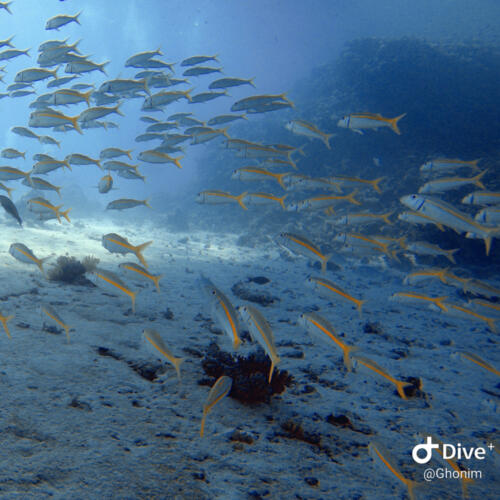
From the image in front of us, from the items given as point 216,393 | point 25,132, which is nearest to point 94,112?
point 25,132

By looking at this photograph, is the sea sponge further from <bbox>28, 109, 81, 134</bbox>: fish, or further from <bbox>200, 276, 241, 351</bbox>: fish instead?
<bbox>28, 109, 81, 134</bbox>: fish

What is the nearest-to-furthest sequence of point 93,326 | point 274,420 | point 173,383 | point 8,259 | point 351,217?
point 274,420, point 173,383, point 93,326, point 351,217, point 8,259

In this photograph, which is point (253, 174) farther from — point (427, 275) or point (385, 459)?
point (385, 459)

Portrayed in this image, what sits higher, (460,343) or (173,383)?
(173,383)

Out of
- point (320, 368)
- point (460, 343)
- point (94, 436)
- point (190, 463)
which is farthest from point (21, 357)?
point (460, 343)

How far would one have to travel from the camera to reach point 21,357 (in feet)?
9.53

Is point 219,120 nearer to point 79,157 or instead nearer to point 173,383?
point 79,157

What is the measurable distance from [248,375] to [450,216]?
355 centimetres

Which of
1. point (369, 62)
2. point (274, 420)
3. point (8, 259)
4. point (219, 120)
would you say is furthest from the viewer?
point (369, 62)

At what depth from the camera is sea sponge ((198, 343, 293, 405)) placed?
3033 millimetres

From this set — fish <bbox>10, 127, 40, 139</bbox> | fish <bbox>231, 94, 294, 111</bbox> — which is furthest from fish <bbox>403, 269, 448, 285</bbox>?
fish <bbox>10, 127, 40, 139</bbox>

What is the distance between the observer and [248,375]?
3217 millimetres

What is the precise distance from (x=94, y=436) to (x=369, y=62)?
27303mm

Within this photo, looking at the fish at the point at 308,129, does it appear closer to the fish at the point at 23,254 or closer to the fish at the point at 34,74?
the fish at the point at 23,254
